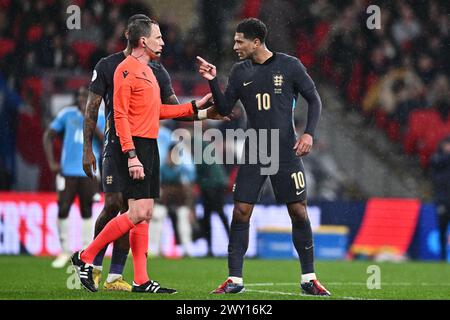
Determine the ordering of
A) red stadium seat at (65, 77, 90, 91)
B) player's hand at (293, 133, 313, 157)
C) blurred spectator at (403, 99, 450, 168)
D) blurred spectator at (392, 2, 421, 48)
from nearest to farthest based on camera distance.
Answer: player's hand at (293, 133, 313, 157) → red stadium seat at (65, 77, 90, 91) → blurred spectator at (403, 99, 450, 168) → blurred spectator at (392, 2, 421, 48)

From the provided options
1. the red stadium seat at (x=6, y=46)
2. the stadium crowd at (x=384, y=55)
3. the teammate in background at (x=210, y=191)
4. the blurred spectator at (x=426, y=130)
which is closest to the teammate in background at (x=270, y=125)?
the teammate in background at (x=210, y=191)

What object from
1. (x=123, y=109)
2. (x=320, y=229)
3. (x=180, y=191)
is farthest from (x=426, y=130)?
(x=123, y=109)

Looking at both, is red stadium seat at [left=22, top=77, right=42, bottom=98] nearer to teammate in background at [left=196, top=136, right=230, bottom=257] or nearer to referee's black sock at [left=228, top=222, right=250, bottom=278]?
teammate in background at [left=196, top=136, right=230, bottom=257]

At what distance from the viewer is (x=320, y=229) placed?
53.4ft

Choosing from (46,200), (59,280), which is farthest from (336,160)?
(59,280)

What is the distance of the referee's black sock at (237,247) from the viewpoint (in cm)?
884

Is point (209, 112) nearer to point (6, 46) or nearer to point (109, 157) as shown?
point (109, 157)

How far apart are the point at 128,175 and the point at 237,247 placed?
1020 millimetres

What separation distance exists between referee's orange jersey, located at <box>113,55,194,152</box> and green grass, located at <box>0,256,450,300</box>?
4.05 ft

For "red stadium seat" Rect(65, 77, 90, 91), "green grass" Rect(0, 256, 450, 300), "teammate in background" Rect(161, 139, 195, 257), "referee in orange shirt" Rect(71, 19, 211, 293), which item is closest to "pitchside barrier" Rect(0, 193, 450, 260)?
"teammate in background" Rect(161, 139, 195, 257)

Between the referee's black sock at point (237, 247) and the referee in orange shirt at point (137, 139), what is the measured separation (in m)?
0.51

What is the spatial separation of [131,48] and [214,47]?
8546mm

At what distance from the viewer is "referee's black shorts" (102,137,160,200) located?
8.66 meters

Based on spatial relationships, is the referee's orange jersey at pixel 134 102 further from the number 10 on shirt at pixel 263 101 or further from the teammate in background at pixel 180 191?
the teammate in background at pixel 180 191
